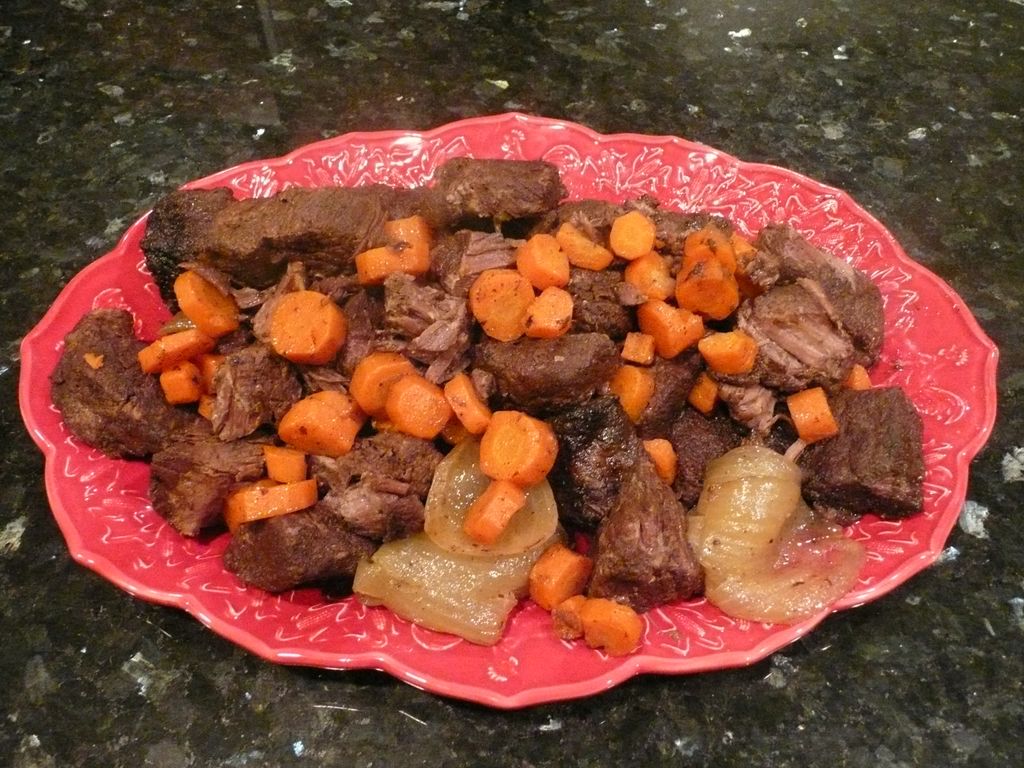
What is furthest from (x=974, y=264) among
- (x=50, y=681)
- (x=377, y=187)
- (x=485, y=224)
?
(x=50, y=681)

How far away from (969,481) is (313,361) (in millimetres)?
1837

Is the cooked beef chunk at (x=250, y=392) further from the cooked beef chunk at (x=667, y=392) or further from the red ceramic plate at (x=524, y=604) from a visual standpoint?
the cooked beef chunk at (x=667, y=392)

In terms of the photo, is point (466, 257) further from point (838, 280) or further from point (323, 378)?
point (838, 280)

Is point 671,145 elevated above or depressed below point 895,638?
above

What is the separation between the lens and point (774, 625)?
1.81 metres

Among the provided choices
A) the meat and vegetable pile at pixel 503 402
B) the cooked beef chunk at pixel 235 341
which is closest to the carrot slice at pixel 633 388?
the meat and vegetable pile at pixel 503 402

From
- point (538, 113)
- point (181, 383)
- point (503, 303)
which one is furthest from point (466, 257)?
point (538, 113)

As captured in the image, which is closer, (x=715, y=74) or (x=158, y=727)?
(x=158, y=727)

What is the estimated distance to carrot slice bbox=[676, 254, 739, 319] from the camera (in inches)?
82.2

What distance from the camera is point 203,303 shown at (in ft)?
7.41

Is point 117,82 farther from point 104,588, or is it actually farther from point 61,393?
point 104,588

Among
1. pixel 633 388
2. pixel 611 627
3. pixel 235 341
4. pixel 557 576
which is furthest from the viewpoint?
pixel 235 341

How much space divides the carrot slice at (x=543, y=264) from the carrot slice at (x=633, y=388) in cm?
29

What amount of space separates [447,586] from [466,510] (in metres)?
0.18
